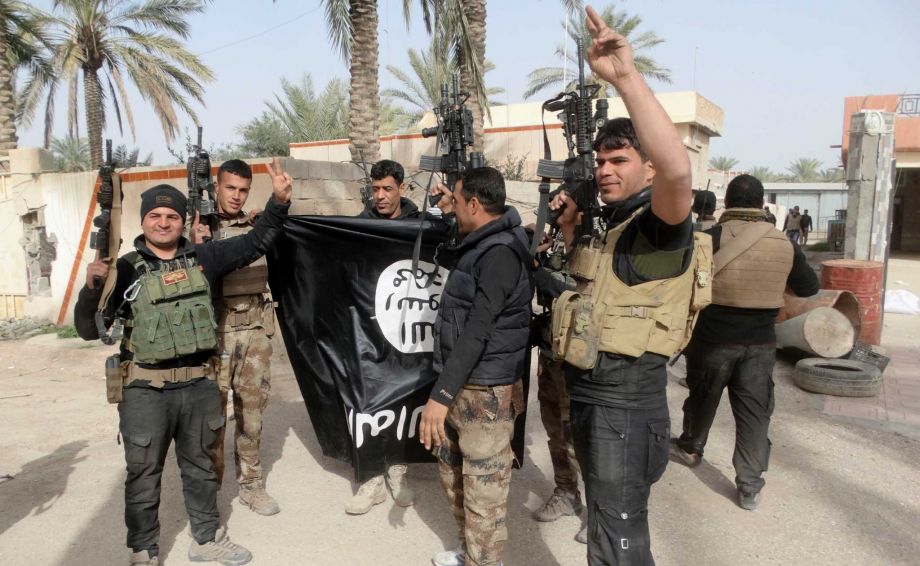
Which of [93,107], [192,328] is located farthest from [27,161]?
[192,328]

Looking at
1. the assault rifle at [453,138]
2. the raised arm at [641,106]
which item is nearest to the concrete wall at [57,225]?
the assault rifle at [453,138]

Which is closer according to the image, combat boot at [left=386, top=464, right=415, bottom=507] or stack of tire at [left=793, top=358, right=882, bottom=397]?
combat boot at [left=386, top=464, right=415, bottom=507]

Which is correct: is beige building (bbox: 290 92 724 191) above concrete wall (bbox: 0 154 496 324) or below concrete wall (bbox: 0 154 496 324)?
above

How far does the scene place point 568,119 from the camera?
3.57 m

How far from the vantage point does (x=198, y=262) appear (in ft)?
10.1

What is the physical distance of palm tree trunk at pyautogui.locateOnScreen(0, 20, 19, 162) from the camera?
11.6 m

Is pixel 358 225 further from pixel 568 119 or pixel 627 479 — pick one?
pixel 627 479

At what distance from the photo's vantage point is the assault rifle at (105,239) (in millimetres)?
2812

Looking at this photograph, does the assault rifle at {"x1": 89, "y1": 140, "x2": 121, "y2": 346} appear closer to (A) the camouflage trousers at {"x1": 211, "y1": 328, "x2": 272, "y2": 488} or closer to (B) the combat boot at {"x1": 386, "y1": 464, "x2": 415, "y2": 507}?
(A) the camouflage trousers at {"x1": 211, "y1": 328, "x2": 272, "y2": 488}

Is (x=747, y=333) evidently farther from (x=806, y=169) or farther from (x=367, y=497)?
(x=806, y=169)

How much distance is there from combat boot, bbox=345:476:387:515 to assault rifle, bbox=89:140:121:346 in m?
1.56

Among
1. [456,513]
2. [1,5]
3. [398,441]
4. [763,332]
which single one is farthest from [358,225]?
[1,5]

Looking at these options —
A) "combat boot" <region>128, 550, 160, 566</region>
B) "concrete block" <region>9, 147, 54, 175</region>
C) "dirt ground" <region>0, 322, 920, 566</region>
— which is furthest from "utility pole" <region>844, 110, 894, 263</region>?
"concrete block" <region>9, 147, 54, 175</region>

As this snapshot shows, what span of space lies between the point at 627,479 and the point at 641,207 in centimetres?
96
